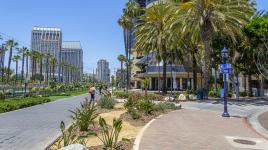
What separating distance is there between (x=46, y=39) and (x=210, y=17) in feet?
490

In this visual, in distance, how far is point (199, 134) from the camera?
493 inches

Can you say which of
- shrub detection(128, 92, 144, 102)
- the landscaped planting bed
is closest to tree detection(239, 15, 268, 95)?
shrub detection(128, 92, 144, 102)

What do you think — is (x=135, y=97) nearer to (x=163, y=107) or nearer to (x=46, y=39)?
(x=163, y=107)

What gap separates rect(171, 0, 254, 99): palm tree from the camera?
3145cm

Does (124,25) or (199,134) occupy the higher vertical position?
(124,25)

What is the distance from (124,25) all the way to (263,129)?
48.7 metres

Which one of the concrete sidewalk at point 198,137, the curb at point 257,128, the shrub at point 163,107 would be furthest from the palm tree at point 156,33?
the concrete sidewalk at point 198,137

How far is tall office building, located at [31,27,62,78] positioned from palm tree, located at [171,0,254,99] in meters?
141

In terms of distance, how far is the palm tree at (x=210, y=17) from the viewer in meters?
31.5

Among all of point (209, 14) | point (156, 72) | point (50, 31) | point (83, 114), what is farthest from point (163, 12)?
point (50, 31)

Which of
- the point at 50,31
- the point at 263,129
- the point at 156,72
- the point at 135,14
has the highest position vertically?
the point at 50,31

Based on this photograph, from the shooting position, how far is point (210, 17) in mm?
31891

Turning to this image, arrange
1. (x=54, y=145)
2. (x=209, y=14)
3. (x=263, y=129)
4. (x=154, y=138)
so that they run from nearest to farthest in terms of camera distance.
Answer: (x=54, y=145) < (x=154, y=138) < (x=263, y=129) < (x=209, y=14)

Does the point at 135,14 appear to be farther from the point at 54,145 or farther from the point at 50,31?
the point at 50,31
